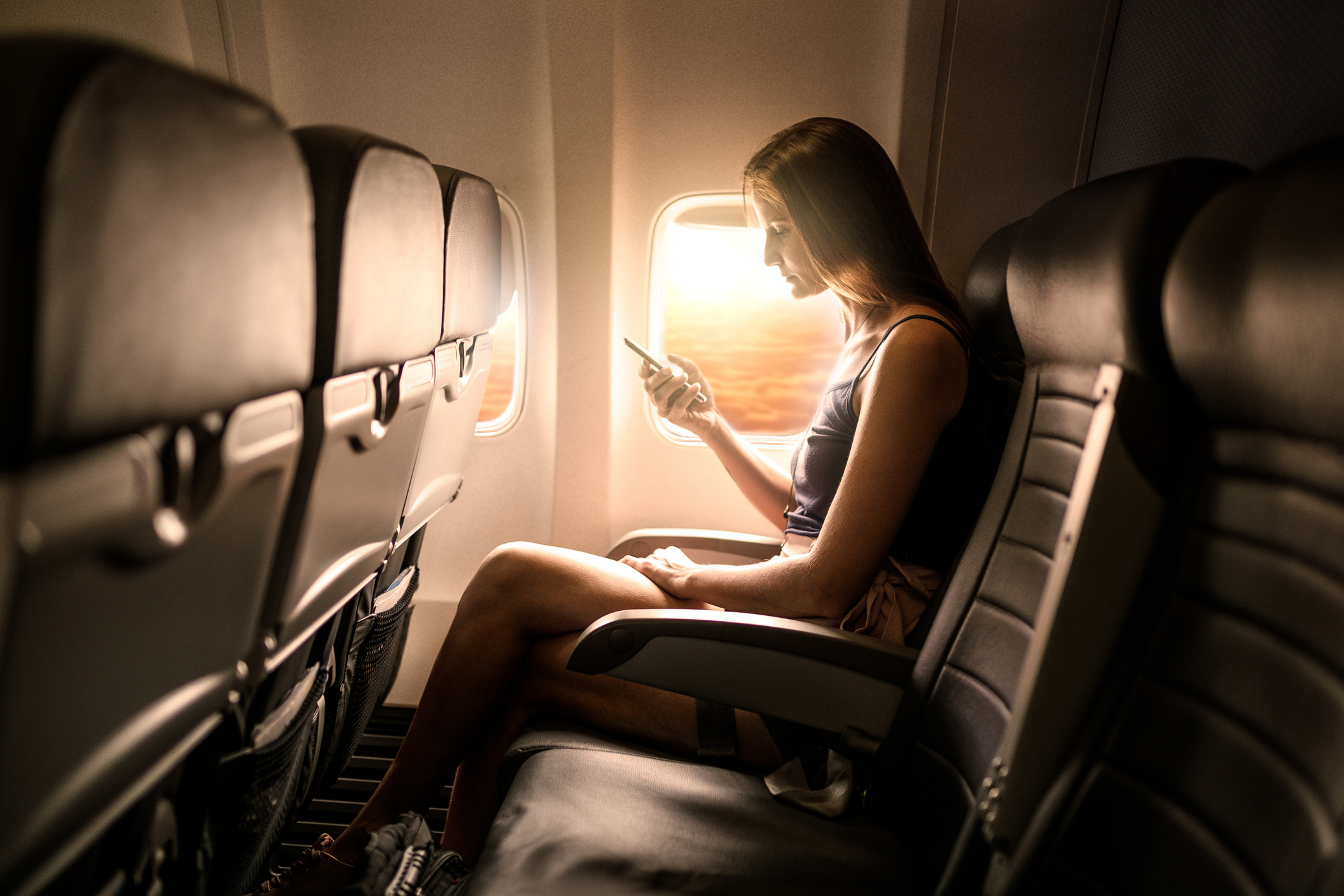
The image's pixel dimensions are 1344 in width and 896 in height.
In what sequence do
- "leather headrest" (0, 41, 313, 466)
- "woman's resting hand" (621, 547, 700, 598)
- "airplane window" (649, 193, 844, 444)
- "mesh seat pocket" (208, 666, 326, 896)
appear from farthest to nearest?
"airplane window" (649, 193, 844, 444)
"woman's resting hand" (621, 547, 700, 598)
"mesh seat pocket" (208, 666, 326, 896)
"leather headrest" (0, 41, 313, 466)

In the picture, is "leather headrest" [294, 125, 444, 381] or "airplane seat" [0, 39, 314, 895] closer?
"airplane seat" [0, 39, 314, 895]

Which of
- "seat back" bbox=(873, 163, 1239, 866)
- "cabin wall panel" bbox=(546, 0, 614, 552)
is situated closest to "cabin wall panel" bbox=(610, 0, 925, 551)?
"cabin wall panel" bbox=(546, 0, 614, 552)

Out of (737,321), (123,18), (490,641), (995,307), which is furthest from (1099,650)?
(123,18)

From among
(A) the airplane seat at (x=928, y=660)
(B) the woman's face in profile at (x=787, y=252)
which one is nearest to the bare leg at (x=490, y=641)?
(A) the airplane seat at (x=928, y=660)

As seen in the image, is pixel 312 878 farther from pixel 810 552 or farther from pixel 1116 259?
pixel 1116 259

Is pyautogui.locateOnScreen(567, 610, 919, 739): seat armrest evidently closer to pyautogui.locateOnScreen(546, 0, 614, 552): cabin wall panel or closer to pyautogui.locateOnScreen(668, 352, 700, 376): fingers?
pyautogui.locateOnScreen(668, 352, 700, 376): fingers

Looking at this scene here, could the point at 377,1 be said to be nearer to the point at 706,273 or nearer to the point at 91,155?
the point at 706,273

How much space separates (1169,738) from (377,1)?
100 inches

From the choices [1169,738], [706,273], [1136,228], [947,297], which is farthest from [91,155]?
[706,273]

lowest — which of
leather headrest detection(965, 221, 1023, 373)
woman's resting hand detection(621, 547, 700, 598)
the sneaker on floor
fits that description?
the sneaker on floor

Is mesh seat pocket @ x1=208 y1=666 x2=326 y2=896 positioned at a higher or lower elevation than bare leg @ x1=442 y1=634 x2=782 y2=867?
higher

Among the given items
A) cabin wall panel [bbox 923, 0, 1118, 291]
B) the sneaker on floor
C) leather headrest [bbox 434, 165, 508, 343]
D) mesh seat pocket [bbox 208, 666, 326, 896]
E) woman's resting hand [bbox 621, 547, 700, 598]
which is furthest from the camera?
cabin wall panel [bbox 923, 0, 1118, 291]

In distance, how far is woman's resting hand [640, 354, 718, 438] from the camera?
2.01 metres

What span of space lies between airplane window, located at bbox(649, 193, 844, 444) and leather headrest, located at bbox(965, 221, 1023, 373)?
2.90 ft
